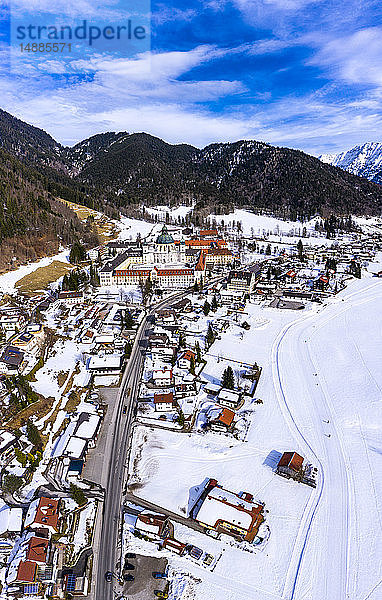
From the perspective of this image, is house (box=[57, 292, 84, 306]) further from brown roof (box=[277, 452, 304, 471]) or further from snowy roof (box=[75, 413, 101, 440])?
brown roof (box=[277, 452, 304, 471])

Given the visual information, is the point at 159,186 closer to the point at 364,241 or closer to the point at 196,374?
the point at 364,241

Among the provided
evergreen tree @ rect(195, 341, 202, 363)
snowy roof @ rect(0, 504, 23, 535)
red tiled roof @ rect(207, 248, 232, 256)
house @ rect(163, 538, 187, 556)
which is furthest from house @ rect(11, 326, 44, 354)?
red tiled roof @ rect(207, 248, 232, 256)

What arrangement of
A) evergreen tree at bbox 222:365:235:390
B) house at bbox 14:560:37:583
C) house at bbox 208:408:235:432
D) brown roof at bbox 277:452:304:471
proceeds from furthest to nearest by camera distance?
evergreen tree at bbox 222:365:235:390, house at bbox 208:408:235:432, brown roof at bbox 277:452:304:471, house at bbox 14:560:37:583

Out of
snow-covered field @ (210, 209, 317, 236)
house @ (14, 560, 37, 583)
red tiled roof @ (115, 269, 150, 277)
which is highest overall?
snow-covered field @ (210, 209, 317, 236)

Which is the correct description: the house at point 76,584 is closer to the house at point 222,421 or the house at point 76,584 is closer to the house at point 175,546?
the house at point 175,546

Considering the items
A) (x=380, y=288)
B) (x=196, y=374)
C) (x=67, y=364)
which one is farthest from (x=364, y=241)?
(x=67, y=364)

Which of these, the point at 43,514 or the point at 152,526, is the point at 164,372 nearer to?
the point at 152,526
